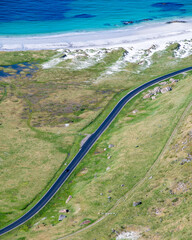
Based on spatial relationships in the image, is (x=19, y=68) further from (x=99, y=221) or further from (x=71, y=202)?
(x=99, y=221)

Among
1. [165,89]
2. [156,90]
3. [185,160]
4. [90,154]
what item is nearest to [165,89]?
[165,89]

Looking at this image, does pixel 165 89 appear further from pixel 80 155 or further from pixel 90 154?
pixel 80 155

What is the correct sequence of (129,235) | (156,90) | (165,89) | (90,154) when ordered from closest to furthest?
(129,235) → (90,154) → (165,89) → (156,90)

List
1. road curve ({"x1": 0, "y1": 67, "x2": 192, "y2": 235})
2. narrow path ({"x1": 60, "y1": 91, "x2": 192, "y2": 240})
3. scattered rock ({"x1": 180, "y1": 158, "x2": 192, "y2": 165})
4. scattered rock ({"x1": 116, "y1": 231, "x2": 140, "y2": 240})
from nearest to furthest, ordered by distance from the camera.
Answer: scattered rock ({"x1": 116, "y1": 231, "x2": 140, "y2": 240})
narrow path ({"x1": 60, "y1": 91, "x2": 192, "y2": 240})
scattered rock ({"x1": 180, "y1": 158, "x2": 192, "y2": 165})
road curve ({"x1": 0, "y1": 67, "x2": 192, "y2": 235})

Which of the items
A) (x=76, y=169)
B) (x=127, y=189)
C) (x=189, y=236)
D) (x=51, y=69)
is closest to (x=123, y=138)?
(x=76, y=169)

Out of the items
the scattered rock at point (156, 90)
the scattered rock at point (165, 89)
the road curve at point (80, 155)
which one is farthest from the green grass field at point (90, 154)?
the scattered rock at point (156, 90)

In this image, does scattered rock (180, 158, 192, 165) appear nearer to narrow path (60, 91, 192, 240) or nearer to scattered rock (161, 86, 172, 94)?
narrow path (60, 91, 192, 240)

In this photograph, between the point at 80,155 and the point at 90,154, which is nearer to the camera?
the point at 80,155

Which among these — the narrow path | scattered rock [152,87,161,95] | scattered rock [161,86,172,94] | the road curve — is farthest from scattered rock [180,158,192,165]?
scattered rock [152,87,161,95]
